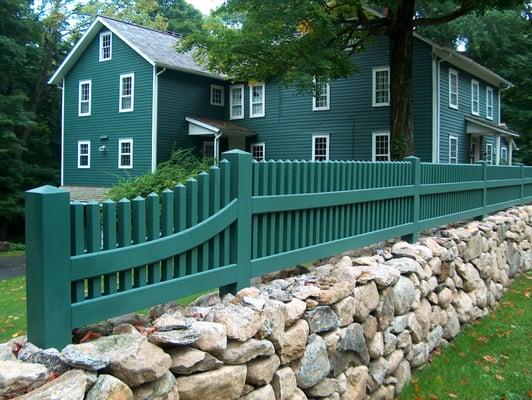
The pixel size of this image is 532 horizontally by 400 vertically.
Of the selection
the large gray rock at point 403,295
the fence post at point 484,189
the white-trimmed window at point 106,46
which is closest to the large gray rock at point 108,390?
the large gray rock at point 403,295

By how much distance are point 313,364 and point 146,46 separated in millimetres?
22475

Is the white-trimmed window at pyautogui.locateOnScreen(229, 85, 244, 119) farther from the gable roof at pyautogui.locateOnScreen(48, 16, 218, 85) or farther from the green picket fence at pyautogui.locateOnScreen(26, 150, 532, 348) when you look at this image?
the green picket fence at pyautogui.locateOnScreen(26, 150, 532, 348)

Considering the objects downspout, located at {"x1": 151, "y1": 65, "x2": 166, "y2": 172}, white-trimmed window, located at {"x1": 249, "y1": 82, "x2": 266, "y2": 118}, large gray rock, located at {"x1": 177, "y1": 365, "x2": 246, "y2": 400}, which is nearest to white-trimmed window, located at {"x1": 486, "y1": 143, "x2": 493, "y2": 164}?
white-trimmed window, located at {"x1": 249, "y1": 82, "x2": 266, "y2": 118}

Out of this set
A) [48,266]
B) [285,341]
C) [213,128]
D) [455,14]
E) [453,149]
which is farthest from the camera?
[213,128]

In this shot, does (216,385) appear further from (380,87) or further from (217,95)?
(217,95)

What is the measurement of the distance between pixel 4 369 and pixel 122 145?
23.5 m

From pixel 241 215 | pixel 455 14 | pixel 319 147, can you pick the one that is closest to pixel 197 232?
pixel 241 215

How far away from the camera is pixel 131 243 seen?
2.70 meters

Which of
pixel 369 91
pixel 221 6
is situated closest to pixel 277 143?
pixel 369 91

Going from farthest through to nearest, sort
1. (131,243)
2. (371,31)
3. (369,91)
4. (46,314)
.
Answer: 1. (369,91)
2. (371,31)
3. (131,243)
4. (46,314)

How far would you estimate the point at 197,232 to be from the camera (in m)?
3.09

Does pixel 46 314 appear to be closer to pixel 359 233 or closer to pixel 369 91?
pixel 359 233

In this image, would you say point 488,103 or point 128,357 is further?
point 488,103

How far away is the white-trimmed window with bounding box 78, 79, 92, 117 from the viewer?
2597cm
